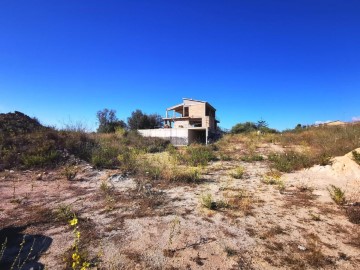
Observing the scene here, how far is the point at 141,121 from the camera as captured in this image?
1470 inches

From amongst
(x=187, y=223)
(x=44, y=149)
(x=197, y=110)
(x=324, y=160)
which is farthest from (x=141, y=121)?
(x=187, y=223)

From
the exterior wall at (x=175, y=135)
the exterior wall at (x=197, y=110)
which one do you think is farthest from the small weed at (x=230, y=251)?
the exterior wall at (x=197, y=110)

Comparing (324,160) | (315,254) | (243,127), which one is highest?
(243,127)

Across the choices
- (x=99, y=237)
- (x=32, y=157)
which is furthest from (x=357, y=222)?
(x=32, y=157)

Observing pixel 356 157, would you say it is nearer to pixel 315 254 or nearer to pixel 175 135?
pixel 315 254

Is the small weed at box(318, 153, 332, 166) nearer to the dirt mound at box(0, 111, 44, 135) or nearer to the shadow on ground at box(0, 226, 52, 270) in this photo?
the shadow on ground at box(0, 226, 52, 270)

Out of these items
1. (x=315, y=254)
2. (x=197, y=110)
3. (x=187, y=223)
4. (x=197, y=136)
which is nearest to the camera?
(x=315, y=254)

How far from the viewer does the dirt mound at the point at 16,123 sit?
10477mm

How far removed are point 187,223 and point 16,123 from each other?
1156 centimetres

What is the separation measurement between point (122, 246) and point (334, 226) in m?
3.34

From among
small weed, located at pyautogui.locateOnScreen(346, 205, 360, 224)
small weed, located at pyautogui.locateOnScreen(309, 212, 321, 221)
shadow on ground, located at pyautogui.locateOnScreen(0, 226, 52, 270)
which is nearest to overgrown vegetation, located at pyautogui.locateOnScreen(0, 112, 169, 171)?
shadow on ground, located at pyautogui.locateOnScreen(0, 226, 52, 270)

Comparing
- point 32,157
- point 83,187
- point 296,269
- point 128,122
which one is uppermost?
point 128,122

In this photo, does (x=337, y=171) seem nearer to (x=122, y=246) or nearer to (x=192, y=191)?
(x=192, y=191)

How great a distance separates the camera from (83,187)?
238 inches
